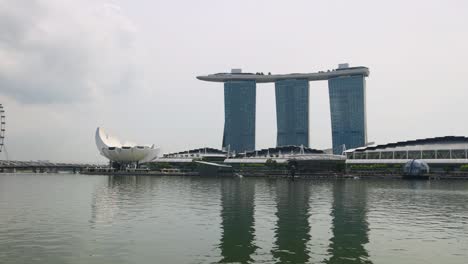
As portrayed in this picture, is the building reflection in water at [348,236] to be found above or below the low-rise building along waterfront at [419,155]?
below

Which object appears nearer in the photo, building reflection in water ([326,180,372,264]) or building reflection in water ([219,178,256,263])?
building reflection in water ([326,180,372,264])

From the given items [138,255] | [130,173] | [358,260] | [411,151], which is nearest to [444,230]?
[358,260]

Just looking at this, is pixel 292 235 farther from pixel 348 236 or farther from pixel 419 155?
pixel 419 155

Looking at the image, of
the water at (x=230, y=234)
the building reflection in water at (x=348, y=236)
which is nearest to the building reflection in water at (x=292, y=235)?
the water at (x=230, y=234)

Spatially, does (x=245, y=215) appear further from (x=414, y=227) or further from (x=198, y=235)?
(x=414, y=227)

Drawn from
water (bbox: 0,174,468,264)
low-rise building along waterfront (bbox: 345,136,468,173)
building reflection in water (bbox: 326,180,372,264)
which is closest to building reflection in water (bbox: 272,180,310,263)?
water (bbox: 0,174,468,264)

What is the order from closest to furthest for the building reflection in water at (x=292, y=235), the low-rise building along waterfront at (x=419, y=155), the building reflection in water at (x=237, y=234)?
the building reflection in water at (x=292, y=235) < the building reflection in water at (x=237, y=234) < the low-rise building along waterfront at (x=419, y=155)

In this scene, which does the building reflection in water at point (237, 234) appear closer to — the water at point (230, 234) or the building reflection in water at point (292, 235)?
the water at point (230, 234)

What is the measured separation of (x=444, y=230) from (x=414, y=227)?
226 centimetres

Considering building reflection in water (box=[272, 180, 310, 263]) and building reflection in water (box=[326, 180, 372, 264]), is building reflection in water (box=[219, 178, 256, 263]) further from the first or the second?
building reflection in water (box=[326, 180, 372, 264])

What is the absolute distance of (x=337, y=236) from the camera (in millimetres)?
30688

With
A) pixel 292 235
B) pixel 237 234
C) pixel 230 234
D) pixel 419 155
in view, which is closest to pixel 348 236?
pixel 292 235

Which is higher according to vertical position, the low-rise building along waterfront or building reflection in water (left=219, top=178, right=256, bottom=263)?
the low-rise building along waterfront

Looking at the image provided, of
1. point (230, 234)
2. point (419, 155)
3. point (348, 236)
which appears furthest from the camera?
point (419, 155)
